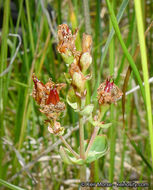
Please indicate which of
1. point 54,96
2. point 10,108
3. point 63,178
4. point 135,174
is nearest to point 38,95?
point 54,96

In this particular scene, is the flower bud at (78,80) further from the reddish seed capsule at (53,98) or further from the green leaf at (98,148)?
the green leaf at (98,148)

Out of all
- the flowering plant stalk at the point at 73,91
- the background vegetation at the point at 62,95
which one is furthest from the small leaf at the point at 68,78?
the background vegetation at the point at 62,95

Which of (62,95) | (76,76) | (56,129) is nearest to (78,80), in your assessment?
(76,76)

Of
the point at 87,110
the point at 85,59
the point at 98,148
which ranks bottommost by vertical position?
the point at 98,148

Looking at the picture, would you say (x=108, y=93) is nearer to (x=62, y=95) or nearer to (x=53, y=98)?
(x=53, y=98)

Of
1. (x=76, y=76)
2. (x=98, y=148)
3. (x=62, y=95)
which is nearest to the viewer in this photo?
(x=76, y=76)

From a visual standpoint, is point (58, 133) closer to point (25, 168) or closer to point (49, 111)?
point (49, 111)

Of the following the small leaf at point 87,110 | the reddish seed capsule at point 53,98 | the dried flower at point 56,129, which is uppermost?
the reddish seed capsule at point 53,98
